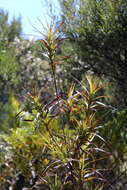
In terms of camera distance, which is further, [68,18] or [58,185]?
[68,18]

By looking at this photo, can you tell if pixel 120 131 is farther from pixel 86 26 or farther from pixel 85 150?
pixel 85 150

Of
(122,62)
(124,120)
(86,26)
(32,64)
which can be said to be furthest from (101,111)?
(32,64)

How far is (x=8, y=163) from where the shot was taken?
738 centimetres

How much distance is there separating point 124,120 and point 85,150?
13.0ft

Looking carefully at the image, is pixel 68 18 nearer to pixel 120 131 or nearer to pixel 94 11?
pixel 94 11

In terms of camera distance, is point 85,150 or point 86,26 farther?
point 86,26

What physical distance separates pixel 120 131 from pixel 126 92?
32.3 inches

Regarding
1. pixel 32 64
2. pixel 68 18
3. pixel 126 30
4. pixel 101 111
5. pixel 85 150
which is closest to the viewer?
pixel 85 150

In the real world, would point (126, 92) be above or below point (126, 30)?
below

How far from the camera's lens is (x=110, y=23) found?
6.34m

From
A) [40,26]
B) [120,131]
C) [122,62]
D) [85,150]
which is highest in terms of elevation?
[40,26]

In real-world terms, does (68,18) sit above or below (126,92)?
above

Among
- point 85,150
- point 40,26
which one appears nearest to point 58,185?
point 85,150

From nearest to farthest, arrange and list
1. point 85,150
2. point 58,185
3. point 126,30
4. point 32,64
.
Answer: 1. point 85,150
2. point 58,185
3. point 126,30
4. point 32,64
